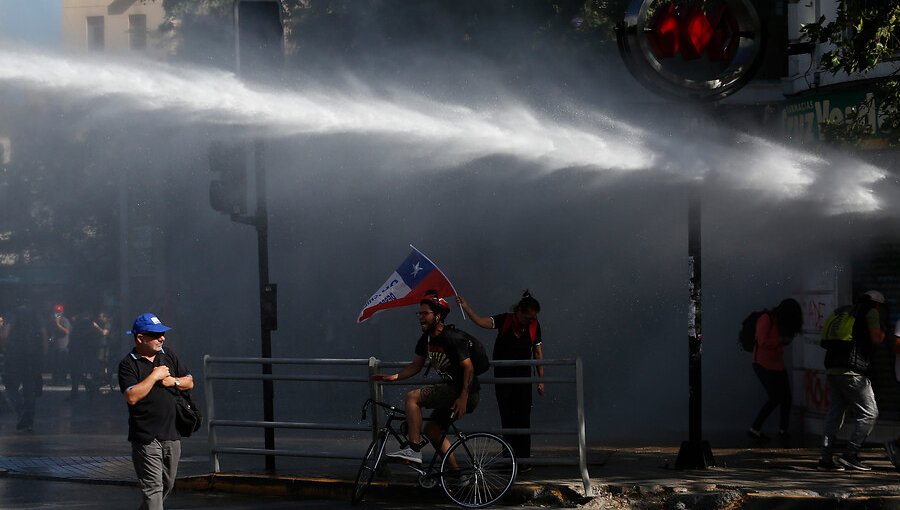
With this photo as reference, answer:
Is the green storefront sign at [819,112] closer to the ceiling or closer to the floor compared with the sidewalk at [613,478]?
closer to the ceiling

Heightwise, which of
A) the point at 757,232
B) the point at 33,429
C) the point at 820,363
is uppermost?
the point at 757,232

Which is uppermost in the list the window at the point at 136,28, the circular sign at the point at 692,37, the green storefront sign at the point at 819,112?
the window at the point at 136,28


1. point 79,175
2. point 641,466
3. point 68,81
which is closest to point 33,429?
point 68,81

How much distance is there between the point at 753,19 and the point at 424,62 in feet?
28.1

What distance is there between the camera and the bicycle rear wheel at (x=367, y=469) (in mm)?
10398

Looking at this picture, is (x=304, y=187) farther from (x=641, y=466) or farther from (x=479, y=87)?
(x=641, y=466)

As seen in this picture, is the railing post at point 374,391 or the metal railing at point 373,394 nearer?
the metal railing at point 373,394

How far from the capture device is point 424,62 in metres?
20.0

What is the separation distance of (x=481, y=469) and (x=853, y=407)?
3.52 metres

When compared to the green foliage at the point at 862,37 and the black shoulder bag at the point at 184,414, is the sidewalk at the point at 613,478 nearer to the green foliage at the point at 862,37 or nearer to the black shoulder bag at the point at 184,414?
the black shoulder bag at the point at 184,414

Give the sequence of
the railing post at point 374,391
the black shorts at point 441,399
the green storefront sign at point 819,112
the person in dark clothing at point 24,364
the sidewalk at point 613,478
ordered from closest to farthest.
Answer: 1. the sidewalk at point 613,478
2. the black shorts at point 441,399
3. the railing post at point 374,391
4. the green storefront sign at point 819,112
5. the person in dark clothing at point 24,364

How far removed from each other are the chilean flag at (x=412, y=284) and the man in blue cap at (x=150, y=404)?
319 cm

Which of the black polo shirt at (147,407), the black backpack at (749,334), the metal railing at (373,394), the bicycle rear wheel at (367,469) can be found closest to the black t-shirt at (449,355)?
the metal railing at (373,394)

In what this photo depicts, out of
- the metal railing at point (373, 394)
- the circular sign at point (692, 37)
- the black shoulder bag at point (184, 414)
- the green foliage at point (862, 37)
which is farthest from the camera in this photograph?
the circular sign at point (692, 37)
